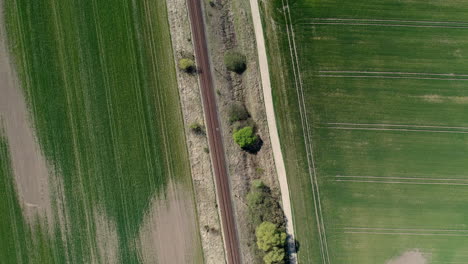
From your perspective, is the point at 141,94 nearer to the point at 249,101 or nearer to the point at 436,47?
the point at 249,101

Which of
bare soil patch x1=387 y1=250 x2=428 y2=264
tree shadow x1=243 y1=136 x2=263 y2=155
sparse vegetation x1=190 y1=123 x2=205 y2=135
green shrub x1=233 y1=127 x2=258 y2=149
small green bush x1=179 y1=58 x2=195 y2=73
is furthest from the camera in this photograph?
bare soil patch x1=387 y1=250 x2=428 y2=264

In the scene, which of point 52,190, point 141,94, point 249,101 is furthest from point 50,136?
point 249,101

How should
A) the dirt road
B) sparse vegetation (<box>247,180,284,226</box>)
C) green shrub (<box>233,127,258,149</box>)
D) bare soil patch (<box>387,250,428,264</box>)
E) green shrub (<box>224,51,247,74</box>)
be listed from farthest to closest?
bare soil patch (<box>387,250,428,264</box>), sparse vegetation (<box>247,180,284,226</box>), the dirt road, green shrub (<box>224,51,247,74</box>), green shrub (<box>233,127,258,149</box>)

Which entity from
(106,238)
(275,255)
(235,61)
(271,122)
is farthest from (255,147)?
(106,238)

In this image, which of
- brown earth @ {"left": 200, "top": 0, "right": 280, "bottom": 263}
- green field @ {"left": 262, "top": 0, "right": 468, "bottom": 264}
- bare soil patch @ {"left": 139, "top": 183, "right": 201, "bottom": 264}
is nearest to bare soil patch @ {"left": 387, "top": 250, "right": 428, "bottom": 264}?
green field @ {"left": 262, "top": 0, "right": 468, "bottom": 264}

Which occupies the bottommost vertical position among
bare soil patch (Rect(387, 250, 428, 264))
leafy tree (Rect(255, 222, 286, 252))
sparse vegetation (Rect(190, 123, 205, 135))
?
bare soil patch (Rect(387, 250, 428, 264))

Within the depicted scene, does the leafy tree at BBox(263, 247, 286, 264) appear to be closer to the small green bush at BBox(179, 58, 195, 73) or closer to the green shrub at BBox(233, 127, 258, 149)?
the green shrub at BBox(233, 127, 258, 149)

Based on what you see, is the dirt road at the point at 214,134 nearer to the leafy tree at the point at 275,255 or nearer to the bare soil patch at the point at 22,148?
the leafy tree at the point at 275,255
